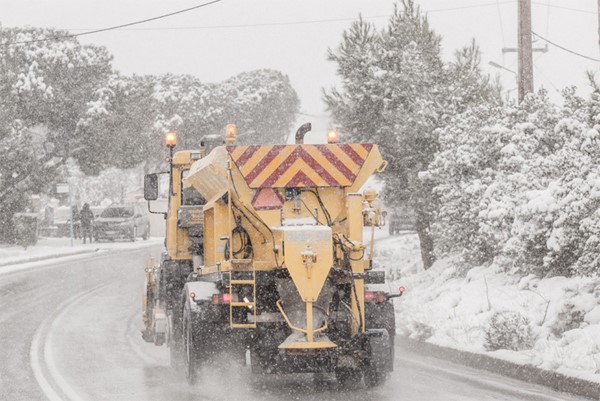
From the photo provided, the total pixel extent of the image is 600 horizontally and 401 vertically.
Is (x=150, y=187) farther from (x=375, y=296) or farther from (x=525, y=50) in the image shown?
(x=525, y=50)

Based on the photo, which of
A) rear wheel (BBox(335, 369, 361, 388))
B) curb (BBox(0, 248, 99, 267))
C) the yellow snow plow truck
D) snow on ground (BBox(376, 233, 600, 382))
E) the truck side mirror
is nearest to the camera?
the yellow snow plow truck

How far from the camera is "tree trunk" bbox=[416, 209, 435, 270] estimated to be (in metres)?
21.1

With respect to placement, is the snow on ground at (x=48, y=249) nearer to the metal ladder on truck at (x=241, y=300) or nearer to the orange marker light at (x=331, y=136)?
the orange marker light at (x=331, y=136)

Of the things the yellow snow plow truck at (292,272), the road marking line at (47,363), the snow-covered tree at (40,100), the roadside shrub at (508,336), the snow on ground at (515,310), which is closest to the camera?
the yellow snow plow truck at (292,272)

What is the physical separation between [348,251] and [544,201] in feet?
13.6

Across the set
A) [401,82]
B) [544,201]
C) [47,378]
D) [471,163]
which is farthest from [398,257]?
[47,378]

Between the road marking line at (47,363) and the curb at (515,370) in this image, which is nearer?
the curb at (515,370)

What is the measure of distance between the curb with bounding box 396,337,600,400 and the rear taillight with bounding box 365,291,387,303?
177 cm

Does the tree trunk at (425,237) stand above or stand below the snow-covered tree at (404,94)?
below

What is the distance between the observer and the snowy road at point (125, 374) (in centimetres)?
946

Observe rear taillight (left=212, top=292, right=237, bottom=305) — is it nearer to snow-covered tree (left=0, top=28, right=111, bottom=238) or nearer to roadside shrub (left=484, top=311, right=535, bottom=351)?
roadside shrub (left=484, top=311, right=535, bottom=351)

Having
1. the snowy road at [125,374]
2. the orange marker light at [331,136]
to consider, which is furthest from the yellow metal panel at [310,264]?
the orange marker light at [331,136]

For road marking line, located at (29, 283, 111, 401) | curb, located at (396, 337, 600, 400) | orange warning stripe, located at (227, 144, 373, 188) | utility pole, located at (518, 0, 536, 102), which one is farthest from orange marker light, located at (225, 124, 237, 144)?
utility pole, located at (518, 0, 536, 102)

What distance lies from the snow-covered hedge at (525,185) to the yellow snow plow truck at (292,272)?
312cm
